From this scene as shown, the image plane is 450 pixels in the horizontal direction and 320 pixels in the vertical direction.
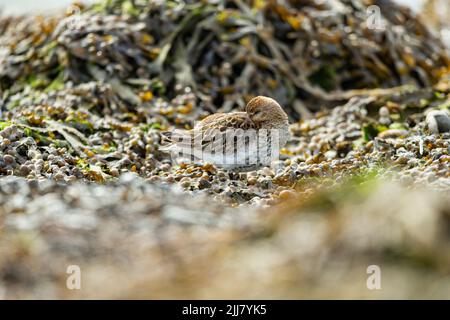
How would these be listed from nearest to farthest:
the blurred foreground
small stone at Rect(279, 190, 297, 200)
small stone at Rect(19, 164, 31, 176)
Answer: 1. the blurred foreground
2. small stone at Rect(279, 190, 297, 200)
3. small stone at Rect(19, 164, 31, 176)

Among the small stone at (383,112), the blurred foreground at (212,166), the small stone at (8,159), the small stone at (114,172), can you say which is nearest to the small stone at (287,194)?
the blurred foreground at (212,166)

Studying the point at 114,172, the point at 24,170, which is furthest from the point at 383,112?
the point at 24,170

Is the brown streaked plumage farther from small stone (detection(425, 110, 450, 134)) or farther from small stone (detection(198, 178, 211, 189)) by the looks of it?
small stone (detection(425, 110, 450, 134))

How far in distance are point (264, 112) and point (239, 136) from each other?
365mm

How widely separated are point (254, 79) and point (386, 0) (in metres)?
2.78

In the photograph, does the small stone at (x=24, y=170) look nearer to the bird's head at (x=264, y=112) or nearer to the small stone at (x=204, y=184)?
the small stone at (x=204, y=184)

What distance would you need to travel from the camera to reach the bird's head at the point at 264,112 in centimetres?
522

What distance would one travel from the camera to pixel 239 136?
5023 mm

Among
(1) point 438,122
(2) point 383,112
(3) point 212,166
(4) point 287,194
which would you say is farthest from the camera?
(2) point 383,112

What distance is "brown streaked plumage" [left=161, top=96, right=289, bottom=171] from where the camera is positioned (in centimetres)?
498

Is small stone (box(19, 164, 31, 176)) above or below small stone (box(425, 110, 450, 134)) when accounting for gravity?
below

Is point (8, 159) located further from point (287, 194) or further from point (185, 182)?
point (287, 194)

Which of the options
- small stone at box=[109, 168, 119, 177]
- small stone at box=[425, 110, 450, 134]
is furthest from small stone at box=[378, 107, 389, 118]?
small stone at box=[109, 168, 119, 177]

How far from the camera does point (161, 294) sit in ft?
8.07
